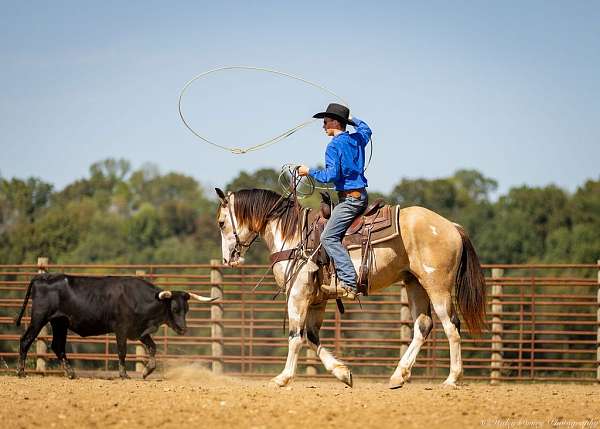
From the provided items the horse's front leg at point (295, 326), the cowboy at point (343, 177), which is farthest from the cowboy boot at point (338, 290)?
the horse's front leg at point (295, 326)

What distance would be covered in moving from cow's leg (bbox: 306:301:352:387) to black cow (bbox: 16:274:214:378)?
153 inches

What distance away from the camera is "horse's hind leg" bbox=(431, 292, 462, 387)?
390 inches

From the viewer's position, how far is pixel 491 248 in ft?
198

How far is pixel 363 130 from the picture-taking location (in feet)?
32.9

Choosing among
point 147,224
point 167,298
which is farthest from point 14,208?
point 167,298

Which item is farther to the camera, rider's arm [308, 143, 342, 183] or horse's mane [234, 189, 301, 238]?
horse's mane [234, 189, 301, 238]

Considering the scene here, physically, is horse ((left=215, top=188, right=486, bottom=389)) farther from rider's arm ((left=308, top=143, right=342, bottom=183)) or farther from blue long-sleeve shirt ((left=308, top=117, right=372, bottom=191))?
rider's arm ((left=308, top=143, right=342, bottom=183))

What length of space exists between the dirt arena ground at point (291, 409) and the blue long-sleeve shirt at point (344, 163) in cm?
206

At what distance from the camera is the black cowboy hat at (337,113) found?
32.6 ft

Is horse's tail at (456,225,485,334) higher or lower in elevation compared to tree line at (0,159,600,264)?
lower

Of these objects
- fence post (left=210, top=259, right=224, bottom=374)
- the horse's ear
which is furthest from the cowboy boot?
fence post (left=210, top=259, right=224, bottom=374)

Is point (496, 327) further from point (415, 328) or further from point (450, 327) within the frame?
point (450, 327)

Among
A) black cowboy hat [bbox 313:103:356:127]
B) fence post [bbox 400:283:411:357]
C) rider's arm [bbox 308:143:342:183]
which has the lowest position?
fence post [bbox 400:283:411:357]

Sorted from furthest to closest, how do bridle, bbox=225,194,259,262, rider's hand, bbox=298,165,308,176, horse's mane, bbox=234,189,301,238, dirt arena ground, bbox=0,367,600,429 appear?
bridle, bbox=225,194,259,262 → horse's mane, bbox=234,189,301,238 → rider's hand, bbox=298,165,308,176 → dirt arena ground, bbox=0,367,600,429
